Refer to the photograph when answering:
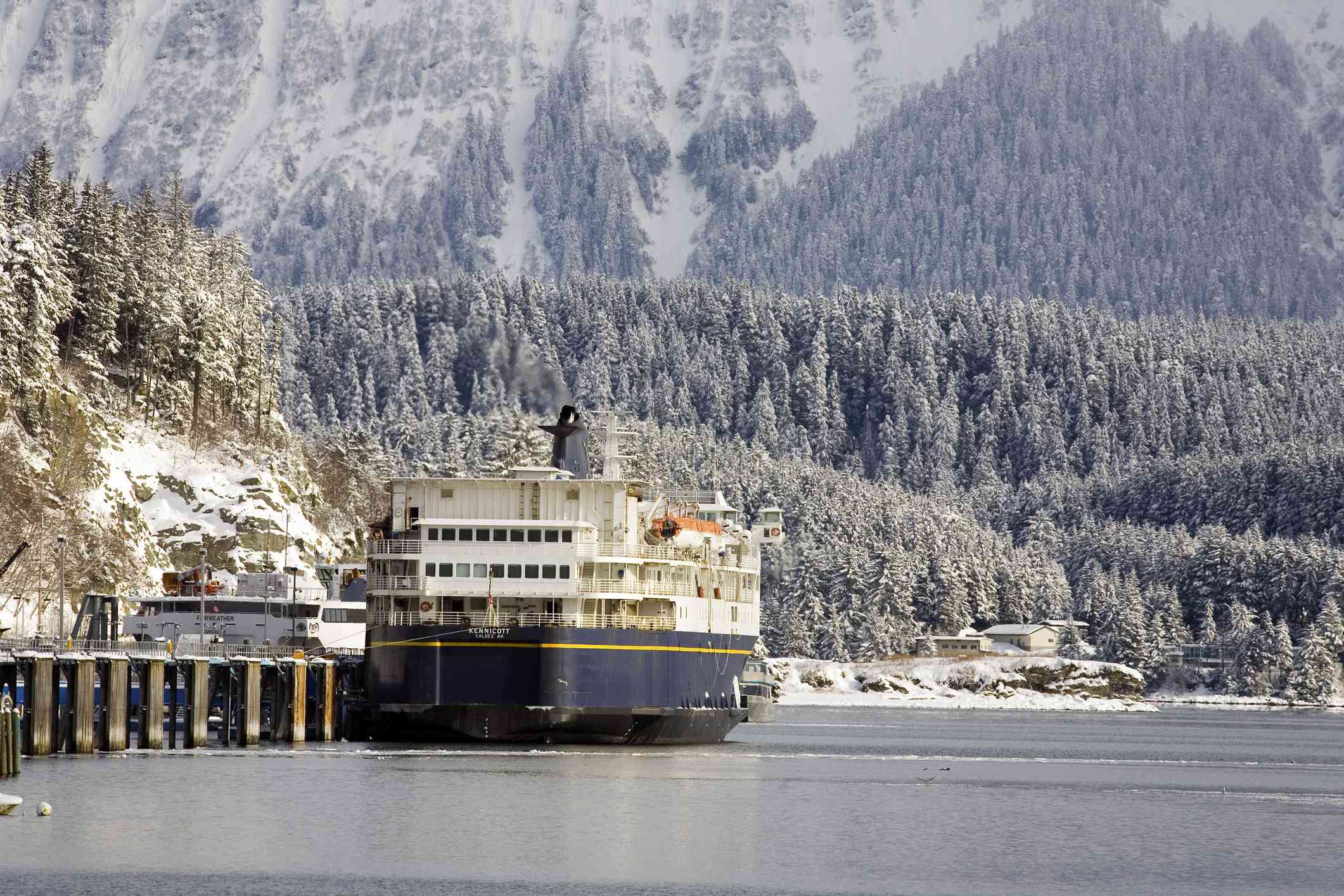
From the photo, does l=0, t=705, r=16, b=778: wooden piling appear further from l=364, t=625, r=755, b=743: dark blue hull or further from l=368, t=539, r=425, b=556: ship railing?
l=368, t=539, r=425, b=556: ship railing

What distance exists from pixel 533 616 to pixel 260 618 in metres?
26.4

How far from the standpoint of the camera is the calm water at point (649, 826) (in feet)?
237

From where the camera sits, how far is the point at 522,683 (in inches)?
4222

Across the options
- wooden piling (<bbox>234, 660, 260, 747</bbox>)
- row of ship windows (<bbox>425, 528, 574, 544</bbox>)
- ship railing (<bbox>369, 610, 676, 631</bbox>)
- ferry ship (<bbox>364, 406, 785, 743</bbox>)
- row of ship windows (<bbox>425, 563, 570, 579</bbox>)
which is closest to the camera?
ferry ship (<bbox>364, 406, 785, 743</bbox>)

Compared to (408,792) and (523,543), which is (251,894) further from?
(523,543)

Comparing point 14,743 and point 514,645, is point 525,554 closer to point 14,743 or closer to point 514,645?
point 514,645

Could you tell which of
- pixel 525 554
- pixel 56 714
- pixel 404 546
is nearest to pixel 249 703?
pixel 404 546

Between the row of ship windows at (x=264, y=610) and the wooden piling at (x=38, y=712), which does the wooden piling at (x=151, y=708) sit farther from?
the row of ship windows at (x=264, y=610)

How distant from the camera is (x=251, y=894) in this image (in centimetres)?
6769

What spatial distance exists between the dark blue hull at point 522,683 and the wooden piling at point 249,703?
5229mm

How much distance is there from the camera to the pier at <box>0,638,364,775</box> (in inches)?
3826

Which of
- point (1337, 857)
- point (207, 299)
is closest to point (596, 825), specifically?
point (1337, 857)

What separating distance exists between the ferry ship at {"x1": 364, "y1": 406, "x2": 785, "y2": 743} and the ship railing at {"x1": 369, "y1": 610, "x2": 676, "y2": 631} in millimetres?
82

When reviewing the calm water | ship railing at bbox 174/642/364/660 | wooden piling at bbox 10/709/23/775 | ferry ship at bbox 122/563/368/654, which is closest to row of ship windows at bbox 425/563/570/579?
the calm water
